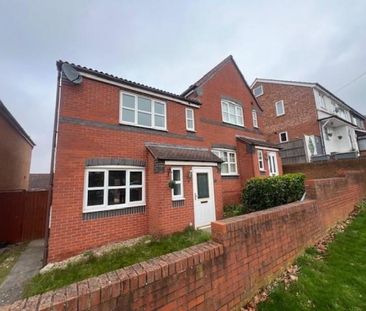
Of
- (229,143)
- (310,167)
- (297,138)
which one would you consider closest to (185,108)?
(229,143)

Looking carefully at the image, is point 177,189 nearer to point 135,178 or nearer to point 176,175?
point 176,175

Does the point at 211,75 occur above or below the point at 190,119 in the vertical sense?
above

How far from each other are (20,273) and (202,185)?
7372 mm

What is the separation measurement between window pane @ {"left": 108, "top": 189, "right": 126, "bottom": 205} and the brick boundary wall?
5523 mm

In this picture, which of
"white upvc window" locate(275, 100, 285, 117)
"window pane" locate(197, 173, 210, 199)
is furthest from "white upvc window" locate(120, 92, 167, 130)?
"white upvc window" locate(275, 100, 285, 117)

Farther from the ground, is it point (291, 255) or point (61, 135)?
point (61, 135)

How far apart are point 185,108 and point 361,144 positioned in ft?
83.4

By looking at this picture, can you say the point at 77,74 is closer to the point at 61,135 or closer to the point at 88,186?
the point at 61,135

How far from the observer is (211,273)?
310 centimetres

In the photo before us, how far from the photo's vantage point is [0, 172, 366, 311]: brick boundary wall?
2.12 meters

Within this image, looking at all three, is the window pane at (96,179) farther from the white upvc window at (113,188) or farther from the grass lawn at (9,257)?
Answer: the grass lawn at (9,257)

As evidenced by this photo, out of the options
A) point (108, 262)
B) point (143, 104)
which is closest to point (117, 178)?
point (108, 262)

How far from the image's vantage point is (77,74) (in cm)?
771

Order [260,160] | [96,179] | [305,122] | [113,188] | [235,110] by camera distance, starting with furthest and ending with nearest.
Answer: [305,122], [235,110], [260,160], [113,188], [96,179]
